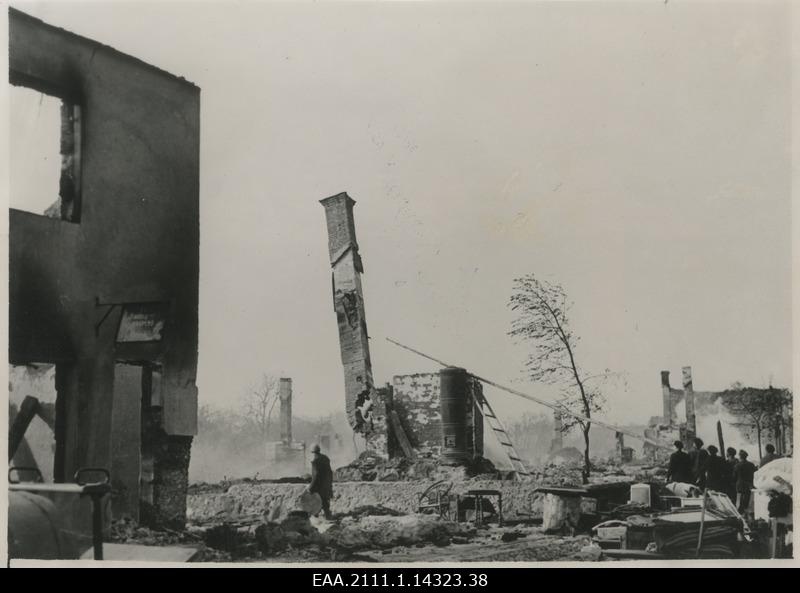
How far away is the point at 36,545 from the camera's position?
8.78 m

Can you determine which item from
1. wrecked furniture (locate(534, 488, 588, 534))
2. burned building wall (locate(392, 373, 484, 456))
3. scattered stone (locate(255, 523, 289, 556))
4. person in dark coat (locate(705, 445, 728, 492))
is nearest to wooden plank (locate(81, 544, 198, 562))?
scattered stone (locate(255, 523, 289, 556))

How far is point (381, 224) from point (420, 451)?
3.07m

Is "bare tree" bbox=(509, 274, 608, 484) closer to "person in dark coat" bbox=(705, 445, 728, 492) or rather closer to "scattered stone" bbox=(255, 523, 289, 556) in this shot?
"person in dark coat" bbox=(705, 445, 728, 492)

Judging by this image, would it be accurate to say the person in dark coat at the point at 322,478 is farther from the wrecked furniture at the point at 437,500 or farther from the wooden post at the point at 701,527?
the wooden post at the point at 701,527

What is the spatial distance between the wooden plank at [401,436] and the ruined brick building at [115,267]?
256 centimetres

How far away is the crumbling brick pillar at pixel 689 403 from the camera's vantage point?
964 centimetres

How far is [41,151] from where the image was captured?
9.64m

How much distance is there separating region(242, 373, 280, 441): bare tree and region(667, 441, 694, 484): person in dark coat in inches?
173

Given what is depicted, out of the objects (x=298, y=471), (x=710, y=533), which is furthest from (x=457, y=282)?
(x=710, y=533)

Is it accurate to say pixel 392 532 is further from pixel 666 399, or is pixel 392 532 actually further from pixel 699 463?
pixel 699 463

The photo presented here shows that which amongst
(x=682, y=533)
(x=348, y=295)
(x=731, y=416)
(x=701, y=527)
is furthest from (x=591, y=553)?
(x=348, y=295)

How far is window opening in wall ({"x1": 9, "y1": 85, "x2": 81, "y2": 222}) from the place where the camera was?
959 cm
